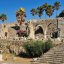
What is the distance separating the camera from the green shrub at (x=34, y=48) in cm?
3419

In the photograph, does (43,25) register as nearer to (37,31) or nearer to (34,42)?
(37,31)

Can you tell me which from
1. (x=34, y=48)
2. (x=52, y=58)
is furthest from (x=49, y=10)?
(x=52, y=58)

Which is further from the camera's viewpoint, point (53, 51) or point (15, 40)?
point (15, 40)

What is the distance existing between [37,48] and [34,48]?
1.06 feet

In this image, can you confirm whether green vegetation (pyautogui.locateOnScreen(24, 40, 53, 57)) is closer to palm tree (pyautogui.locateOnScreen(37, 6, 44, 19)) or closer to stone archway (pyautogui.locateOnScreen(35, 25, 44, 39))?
stone archway (pyautogui.locateOnScreen(35, 25, 44, 39))

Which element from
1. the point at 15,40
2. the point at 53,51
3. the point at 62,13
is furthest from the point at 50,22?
the point at 53,51

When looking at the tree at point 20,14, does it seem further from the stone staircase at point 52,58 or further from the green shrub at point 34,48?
the stone staircase at point 52,58

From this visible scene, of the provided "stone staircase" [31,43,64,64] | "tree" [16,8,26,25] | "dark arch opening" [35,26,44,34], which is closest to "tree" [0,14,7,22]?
"tree" [16,8,26,25]

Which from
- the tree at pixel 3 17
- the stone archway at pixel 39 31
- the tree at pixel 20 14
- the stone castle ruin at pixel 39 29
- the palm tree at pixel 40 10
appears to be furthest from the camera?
the tree at pixel 3 17

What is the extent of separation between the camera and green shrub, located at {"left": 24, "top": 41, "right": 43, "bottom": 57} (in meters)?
34.2

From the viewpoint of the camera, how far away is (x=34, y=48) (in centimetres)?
3422

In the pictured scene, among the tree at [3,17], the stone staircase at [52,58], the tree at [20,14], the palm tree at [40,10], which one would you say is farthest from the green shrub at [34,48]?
the tree at [3,17]

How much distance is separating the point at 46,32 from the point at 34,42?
26607mm

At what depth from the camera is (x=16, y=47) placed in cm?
3816
